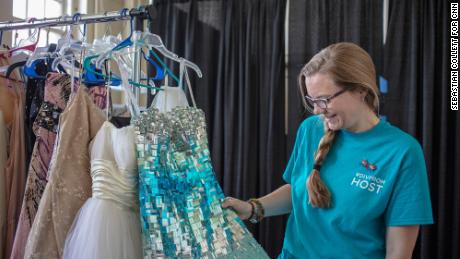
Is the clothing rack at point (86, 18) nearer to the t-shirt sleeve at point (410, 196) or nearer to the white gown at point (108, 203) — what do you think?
the white gown at point (108, 203)

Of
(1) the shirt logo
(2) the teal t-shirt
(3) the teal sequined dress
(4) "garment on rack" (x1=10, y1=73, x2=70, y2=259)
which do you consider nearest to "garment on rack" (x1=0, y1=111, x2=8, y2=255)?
(4) "garment on rack" (x1=10, y1=73, x2=70, y2=259)

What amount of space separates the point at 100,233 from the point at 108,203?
70mm

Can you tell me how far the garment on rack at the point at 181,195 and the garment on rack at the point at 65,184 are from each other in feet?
0.57

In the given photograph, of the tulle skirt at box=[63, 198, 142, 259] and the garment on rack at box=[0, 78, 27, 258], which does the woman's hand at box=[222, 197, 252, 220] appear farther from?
the garment on rack at box=[0, 78, 27, 258]

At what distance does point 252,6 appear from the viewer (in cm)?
234

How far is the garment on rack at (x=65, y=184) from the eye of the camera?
98cm

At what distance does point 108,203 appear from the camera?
947mm

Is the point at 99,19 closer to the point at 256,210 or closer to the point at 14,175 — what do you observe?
the point at 14,175

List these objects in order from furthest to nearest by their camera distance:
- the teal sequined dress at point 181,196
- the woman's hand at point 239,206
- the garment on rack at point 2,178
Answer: the garment on rack at point 2,178 < the woman's hand at point 239,206 < the teal sequined dress at point 181,196

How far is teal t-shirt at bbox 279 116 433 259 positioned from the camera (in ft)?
3.22

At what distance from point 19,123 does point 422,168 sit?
115 centimetres

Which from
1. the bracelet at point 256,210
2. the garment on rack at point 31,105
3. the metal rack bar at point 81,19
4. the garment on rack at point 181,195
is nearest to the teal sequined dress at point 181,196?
the garment on rack at point 181,195

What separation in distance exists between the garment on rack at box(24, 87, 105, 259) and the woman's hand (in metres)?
0.36

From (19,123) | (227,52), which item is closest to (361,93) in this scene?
(19,123)
